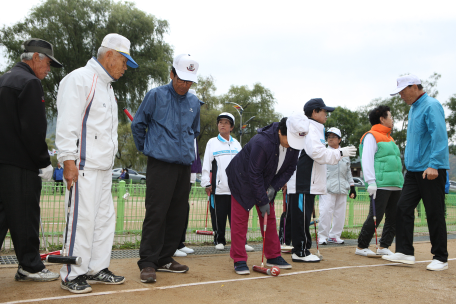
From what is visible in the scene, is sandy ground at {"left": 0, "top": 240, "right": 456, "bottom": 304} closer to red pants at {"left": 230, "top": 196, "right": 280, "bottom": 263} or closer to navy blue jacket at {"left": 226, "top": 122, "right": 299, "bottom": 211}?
red pants at {"left": 230, "top": 196, "right": 280, "bottom": 263}

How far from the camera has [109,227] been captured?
3.93 meters

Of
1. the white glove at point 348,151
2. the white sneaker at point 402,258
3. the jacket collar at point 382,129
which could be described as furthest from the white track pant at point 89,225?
the jacket collar at point 382,129

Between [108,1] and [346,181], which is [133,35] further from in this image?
[346,181]

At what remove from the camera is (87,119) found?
12.2ft

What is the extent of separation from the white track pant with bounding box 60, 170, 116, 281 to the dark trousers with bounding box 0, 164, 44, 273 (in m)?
0.41

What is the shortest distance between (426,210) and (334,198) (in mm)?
2740

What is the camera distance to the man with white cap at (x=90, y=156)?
3.54 m

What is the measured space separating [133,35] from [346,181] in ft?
82.8

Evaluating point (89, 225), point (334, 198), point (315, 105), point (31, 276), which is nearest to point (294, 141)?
point (315, 105)

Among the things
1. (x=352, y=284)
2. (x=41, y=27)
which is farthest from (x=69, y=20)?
(x=352, y=284)

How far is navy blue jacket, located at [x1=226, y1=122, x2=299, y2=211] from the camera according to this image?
4.49 m

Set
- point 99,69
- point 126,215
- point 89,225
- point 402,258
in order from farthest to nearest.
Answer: point 126,215, point 402,258, point 99,69, point 89,225

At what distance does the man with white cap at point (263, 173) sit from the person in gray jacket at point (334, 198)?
285 centimetres

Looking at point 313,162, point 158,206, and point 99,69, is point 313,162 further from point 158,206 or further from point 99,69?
point 99,69
